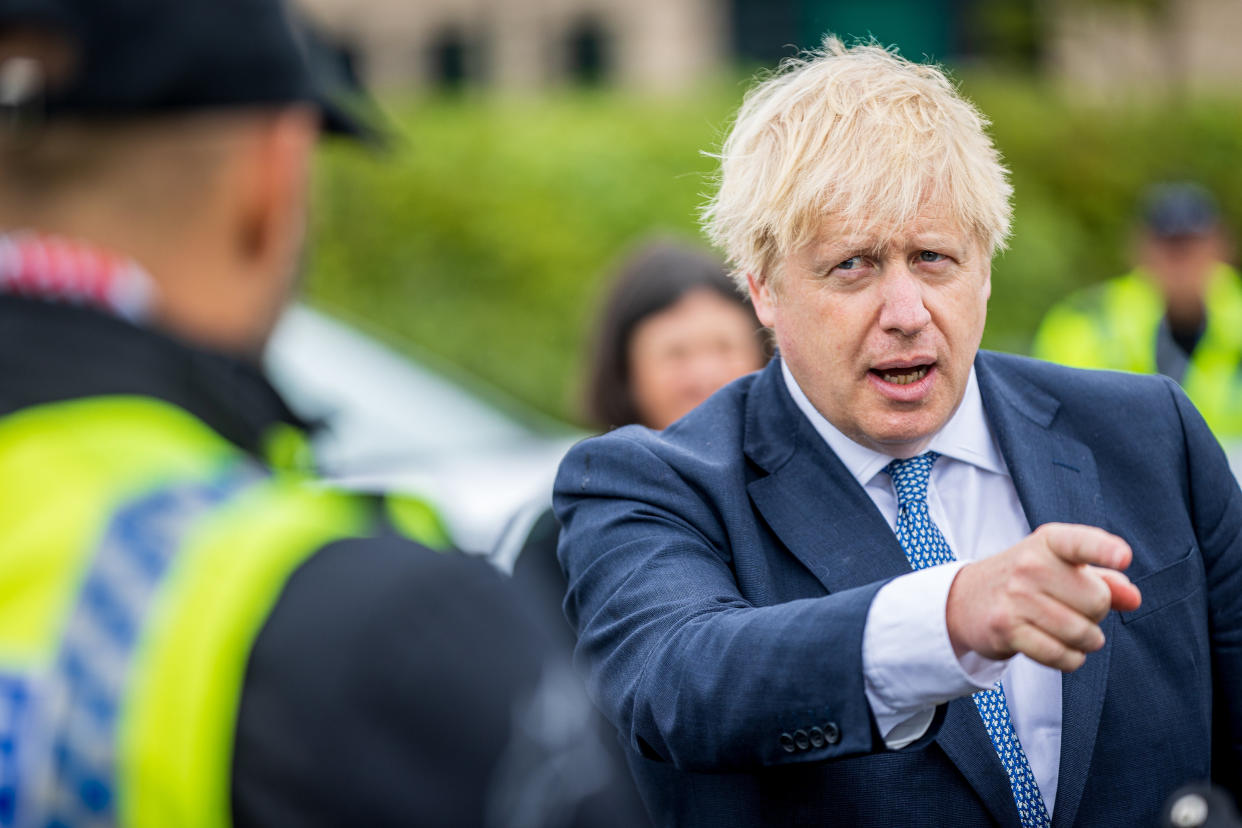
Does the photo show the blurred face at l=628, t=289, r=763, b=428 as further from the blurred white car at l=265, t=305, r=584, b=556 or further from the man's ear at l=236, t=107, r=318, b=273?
the man's ear at l=236, t=107, r=318, b=273

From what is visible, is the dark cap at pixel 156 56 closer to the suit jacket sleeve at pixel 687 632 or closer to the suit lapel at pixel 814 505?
the suit jacket sleeve at pixel 687 632

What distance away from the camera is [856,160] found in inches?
83.3

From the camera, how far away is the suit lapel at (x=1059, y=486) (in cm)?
205

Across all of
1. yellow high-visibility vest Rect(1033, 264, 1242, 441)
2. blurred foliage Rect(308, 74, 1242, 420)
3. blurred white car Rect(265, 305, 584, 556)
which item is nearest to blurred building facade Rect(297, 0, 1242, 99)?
blurred foliage Rect(308, 74, 1242, 420)

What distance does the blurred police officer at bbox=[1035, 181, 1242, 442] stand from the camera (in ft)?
20.9

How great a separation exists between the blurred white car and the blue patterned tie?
7.95ft

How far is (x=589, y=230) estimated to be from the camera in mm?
10000

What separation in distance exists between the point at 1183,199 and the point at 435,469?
4030 millimetres

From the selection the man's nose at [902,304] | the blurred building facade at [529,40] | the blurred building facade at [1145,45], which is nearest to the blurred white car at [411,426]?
the man's nose at [902,304]

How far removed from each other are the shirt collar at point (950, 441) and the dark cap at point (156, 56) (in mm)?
1173

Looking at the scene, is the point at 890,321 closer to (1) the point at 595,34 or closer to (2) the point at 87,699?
(2) the point at 87,699

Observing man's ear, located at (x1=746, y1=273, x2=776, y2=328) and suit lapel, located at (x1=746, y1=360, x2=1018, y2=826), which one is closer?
suit lapel, located at (x1=746, y1=360, x2=1018, y2=826)

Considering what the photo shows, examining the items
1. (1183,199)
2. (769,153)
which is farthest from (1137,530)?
(1183,199)

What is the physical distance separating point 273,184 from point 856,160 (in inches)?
40.9
